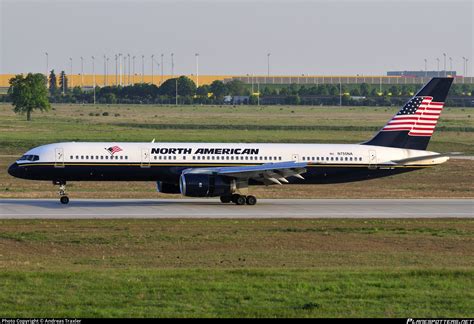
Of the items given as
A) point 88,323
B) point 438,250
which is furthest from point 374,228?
point 88,323

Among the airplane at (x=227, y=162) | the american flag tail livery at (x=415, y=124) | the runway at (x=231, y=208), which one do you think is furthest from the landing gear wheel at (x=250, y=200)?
the american flag tail livery at (x=415, y=124)

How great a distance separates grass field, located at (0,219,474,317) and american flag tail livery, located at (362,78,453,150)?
10.2 metres

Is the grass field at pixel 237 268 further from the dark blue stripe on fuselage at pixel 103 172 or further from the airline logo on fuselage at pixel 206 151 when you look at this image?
the airline logo on fuselage at pixel 206 151

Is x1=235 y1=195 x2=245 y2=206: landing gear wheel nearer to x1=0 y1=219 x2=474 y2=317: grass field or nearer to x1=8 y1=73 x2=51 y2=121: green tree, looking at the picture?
x1=0 y1=219 x2=474 y2=317: grass field

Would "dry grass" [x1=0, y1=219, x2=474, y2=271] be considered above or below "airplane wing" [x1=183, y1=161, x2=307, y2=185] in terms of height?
below

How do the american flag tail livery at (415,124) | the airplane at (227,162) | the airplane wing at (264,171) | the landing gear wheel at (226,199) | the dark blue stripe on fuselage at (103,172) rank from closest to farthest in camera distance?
the airplane wing at (264,171)
the airplane at (227,162)
the dark blue stripe on fuselage at (103,172)
the landing gear wheel at (226,199)
the american flag tail livery at (415,124)

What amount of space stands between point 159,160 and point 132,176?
1.78 meters

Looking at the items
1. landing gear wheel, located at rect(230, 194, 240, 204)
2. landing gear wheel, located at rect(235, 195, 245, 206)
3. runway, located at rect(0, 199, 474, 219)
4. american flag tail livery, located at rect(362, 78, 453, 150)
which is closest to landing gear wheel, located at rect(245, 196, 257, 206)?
landing gear wheel, located at rect(235, 195, 245, 206)

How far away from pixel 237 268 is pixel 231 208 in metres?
20.9

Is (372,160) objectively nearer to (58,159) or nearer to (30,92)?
(58,159)

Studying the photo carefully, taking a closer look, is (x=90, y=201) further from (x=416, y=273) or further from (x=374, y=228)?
(x=416, y=273)

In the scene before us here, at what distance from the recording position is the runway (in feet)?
161

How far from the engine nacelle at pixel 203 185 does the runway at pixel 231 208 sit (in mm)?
945

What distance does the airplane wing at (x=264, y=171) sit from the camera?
52188 millimetres
